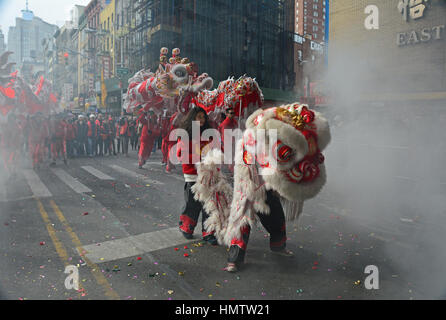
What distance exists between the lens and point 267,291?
2965mm

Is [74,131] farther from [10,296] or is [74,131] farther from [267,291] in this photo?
[267,291]

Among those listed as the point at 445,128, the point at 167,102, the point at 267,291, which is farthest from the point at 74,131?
the point at 445,128

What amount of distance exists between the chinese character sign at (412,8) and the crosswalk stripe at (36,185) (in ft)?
22.4

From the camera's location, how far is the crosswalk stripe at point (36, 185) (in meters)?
6.71

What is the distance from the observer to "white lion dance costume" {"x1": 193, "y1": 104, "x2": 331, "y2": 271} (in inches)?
120

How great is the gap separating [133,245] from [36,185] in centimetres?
463

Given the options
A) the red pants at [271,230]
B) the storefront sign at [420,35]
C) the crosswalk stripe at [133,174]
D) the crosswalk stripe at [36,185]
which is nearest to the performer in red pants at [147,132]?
the crosswalk stripe at [133,174]

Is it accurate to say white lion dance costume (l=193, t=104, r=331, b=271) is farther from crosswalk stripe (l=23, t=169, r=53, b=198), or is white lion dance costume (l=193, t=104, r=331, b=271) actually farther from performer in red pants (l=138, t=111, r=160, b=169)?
performer in red pants (l=138, t=111, r=160, b=169)

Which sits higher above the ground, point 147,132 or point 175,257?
point 147,132

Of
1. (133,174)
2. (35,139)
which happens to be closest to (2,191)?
(133,174)

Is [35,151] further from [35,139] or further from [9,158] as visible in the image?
[9,158]

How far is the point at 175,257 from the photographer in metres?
3.73

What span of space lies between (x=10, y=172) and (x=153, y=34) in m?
14.7
